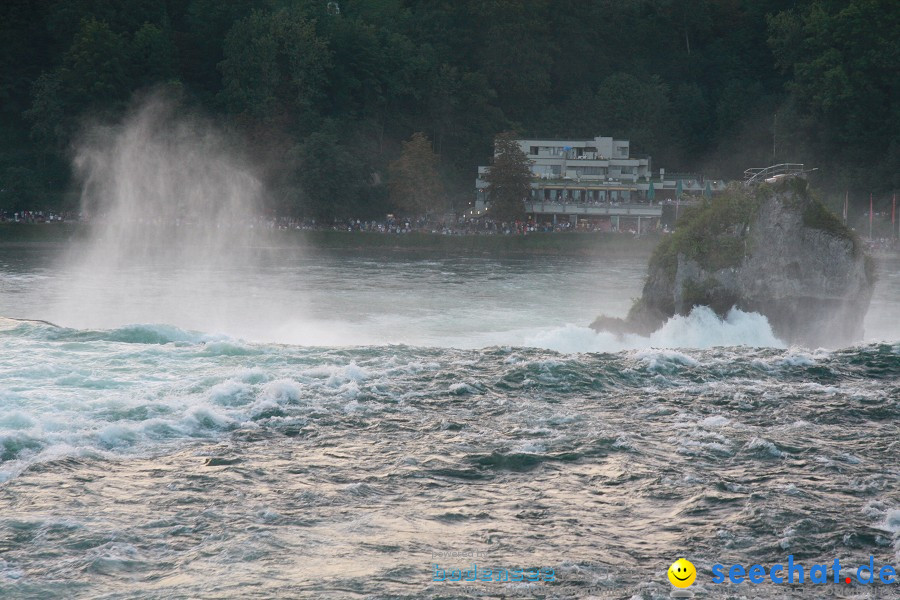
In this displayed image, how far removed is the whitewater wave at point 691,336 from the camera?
36.4m

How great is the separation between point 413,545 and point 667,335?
22423 millimetres

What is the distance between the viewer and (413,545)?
16.8 meters

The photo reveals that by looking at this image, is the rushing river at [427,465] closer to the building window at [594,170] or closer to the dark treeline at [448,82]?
the dark treeline at [448,82]

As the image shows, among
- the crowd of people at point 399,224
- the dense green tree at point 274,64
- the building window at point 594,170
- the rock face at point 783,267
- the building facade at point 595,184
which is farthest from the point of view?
the building window at point 594,170

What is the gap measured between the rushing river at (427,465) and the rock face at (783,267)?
4.68 feet

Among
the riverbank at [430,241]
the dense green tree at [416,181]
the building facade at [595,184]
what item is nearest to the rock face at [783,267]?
the riverbank at [430,241]

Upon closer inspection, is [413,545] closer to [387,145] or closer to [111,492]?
[111,492]

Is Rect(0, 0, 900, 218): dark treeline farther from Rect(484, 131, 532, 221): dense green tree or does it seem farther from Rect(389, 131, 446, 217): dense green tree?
Rect(484, 131, 532, 221): dense green tree

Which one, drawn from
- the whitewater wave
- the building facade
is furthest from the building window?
the whitewater wave

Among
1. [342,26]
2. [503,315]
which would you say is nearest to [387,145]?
[342,26]

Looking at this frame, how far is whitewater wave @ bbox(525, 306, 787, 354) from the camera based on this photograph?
36438mm

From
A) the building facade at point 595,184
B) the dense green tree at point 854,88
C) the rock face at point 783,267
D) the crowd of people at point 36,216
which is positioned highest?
the dense green tree at point 854,88

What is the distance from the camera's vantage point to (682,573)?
15.6 meters

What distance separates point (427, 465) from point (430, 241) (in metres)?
64.0
